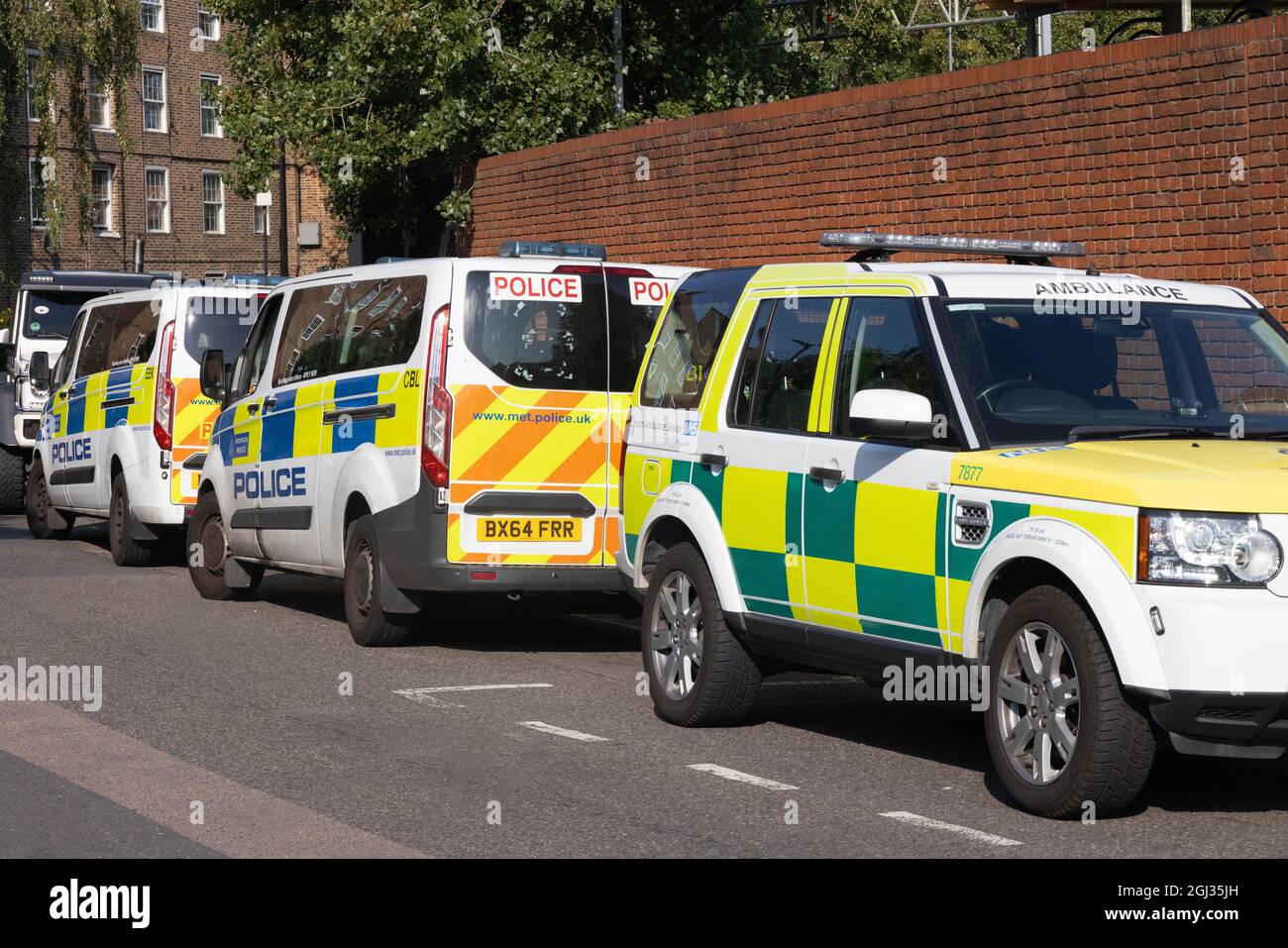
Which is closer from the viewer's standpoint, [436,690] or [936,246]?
[936,246]

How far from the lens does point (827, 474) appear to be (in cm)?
765

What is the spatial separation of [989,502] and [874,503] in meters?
0.66

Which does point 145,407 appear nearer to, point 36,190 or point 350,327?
point 350,327

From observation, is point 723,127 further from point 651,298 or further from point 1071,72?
point 651,298

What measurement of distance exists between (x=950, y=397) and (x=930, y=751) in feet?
5.63

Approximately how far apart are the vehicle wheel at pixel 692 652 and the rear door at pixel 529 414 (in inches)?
70.4

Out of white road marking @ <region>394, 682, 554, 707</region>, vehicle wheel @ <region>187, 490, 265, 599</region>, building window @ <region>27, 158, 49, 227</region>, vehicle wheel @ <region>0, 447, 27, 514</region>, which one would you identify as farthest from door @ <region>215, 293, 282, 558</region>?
building window @ <region>27, 158, 49, 227</region>

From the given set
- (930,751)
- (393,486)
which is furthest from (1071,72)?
(930,751)

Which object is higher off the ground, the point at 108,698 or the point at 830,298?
the point at 830,298

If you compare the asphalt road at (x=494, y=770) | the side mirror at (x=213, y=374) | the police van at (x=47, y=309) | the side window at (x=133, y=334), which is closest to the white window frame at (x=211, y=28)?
the police van at (x=47, y=309)

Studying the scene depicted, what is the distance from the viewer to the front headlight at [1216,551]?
6.14 metres

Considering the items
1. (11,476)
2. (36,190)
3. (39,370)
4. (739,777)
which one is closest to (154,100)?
(36,190)

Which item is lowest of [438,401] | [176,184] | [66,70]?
[438,401]
